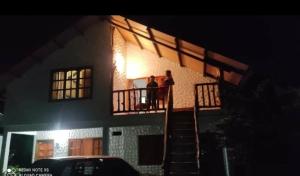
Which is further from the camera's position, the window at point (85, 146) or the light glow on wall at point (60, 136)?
the light glow on wall at point (60, 136)

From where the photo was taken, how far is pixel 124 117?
1193 cm

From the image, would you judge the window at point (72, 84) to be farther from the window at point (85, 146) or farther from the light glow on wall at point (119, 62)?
the window at point (85, 146)

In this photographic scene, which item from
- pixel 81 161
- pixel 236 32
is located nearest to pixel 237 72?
pixel 236 32

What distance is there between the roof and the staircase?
220 cm

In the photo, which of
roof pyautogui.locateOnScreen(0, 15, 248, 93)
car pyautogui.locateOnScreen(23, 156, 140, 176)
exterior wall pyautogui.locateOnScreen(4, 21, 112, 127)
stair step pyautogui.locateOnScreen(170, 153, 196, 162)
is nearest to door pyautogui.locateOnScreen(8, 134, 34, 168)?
exterior wall pyautogui.locateOnScreen(4, 21, 112, 127)

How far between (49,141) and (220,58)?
9014mm

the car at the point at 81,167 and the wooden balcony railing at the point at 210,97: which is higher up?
the wooden balcony railing at the point at 210,97

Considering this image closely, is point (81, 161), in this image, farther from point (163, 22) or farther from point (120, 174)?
point (163, 22)

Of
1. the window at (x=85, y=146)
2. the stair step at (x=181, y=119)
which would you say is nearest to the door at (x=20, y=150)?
the window at (x=85, y=146)

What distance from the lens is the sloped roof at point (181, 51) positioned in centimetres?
1144

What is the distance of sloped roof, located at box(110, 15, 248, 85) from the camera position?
11.4m

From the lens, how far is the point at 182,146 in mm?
10445

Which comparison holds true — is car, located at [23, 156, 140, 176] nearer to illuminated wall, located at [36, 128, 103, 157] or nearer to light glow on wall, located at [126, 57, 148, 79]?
illuminated wall, located at [36, 128, 103, 157]

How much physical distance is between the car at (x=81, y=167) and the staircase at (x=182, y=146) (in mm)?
1336
